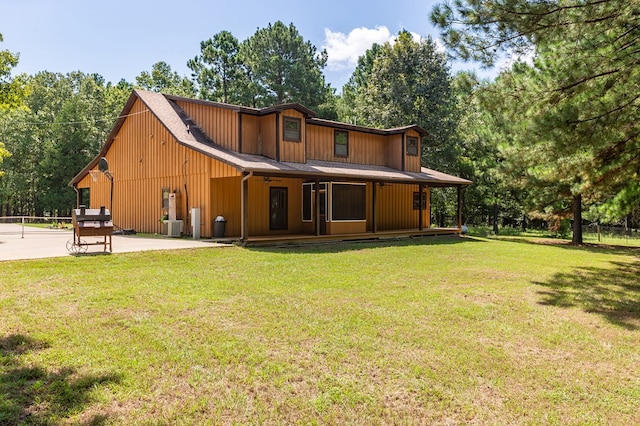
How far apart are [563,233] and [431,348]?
2355 cm

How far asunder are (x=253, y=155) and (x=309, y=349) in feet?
39.2

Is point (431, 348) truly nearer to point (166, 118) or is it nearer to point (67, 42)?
point (166, 118)

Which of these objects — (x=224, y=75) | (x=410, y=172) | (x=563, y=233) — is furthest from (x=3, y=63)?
(x=224, y=75)

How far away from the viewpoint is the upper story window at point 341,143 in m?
18.6

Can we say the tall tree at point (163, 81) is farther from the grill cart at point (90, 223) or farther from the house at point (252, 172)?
the grill cart at point (90, 223)

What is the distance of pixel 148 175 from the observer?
57.3 ft

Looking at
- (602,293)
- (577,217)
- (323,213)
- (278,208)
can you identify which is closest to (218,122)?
(278,208)

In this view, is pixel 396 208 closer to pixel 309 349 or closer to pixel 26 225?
pixel 309 349

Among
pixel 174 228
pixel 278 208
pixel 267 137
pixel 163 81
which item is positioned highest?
pixel 163 81

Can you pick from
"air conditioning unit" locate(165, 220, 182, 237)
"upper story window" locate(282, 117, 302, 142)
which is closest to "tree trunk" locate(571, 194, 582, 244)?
"upper story window" locate(282, 117, 302, 142)

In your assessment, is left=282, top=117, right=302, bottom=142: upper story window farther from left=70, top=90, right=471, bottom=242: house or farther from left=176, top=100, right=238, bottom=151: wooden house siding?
left=176, top=100, right=238, bottom=151: wooden house siding

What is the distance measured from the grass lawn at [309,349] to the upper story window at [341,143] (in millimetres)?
10996

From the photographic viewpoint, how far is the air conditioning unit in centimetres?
1484

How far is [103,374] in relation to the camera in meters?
3.66
